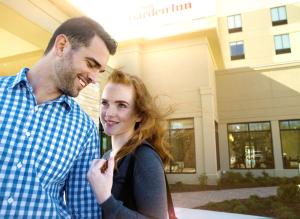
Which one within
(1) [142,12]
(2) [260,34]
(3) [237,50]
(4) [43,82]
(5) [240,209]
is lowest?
(5) [240,209]

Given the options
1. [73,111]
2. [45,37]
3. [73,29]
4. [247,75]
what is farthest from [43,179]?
[247,75]

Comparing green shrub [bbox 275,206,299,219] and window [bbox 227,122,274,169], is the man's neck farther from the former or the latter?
window [bbox 227,122,274,169]

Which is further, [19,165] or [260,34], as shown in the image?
[260,34]

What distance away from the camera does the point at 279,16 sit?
19734 millimetres

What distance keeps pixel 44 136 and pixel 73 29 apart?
0.64 m

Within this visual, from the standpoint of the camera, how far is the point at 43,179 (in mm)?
1260

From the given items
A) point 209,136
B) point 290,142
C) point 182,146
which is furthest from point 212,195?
point 290,142

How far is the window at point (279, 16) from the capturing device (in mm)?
19609

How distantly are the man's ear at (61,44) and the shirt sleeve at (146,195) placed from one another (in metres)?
0.73

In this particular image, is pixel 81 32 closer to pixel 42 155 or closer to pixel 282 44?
pixel 42 155

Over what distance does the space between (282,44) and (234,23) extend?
3.61m

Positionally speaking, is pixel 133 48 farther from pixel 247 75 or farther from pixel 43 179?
pixel 43 179

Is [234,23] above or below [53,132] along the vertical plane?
above

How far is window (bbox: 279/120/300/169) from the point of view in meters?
15.6
